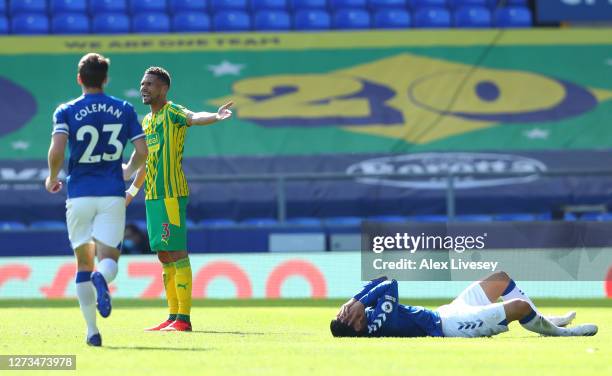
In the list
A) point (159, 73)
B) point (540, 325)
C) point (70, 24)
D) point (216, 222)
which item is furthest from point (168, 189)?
point (70, 24)

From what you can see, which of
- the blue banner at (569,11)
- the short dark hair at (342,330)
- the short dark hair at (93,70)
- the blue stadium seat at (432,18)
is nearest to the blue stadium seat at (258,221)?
the blue stadium seat at (432,18)

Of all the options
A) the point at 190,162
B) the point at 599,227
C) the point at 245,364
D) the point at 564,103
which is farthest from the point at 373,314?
the point at 564,103

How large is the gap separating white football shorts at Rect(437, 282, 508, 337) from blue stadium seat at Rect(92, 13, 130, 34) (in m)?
12.8

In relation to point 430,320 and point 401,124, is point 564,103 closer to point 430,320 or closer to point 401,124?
point 401,124

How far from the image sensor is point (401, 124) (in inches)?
797

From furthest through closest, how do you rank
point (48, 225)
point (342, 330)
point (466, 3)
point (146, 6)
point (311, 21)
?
point (466, 3), point (146, 6), point (311, 21), point (48, 225), point (342, 330)

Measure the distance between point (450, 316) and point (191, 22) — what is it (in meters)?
12.8

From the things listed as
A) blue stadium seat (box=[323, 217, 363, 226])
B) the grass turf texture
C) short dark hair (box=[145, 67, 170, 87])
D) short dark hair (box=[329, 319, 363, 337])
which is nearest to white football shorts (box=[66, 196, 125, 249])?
the grass turf texture

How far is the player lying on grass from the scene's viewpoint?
915 centimetres

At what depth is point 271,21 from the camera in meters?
21.3

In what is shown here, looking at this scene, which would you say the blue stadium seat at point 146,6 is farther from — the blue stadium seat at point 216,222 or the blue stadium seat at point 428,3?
the blue stadium seat at point 216,222

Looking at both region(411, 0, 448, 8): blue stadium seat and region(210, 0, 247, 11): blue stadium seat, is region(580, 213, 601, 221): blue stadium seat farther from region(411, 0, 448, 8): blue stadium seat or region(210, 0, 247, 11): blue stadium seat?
region(210, 0, 247, 11): blue stadium seat

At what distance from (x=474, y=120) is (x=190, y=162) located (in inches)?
181

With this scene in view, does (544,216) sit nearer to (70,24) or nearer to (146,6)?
(146,6)
